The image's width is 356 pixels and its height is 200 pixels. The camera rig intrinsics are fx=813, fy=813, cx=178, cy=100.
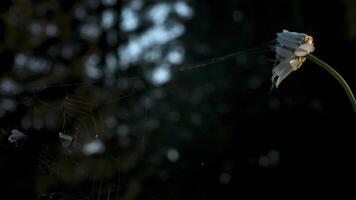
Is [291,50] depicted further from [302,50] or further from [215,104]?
[215,104]

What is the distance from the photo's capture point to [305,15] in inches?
132

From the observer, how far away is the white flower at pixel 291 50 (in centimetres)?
120

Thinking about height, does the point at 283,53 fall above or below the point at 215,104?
above

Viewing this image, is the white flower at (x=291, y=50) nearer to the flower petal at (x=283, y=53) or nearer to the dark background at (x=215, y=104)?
the flower petal at (x=283, y=53)

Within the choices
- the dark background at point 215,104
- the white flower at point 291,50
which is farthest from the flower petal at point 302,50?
the dark background at point 215,104

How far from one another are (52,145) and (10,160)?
2.06ft

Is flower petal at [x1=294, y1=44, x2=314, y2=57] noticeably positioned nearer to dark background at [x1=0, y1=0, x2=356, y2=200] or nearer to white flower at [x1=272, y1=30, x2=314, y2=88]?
white flower at [x1=272, y1=30, x2=314, y2=88]

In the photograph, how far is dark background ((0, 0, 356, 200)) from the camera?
10.2 ft

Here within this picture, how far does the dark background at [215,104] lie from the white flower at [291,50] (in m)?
1.75

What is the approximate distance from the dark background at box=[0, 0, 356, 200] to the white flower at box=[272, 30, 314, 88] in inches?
69.0

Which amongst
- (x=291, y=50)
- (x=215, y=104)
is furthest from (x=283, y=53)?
(x=215, y=104)

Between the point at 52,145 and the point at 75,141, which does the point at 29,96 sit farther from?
the point at 75,141

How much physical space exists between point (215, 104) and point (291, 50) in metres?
2.12

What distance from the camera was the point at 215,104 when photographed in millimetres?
3324
